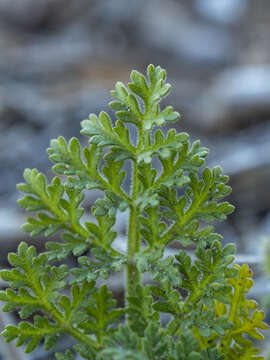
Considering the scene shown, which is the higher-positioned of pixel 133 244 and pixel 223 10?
pixel 223 10

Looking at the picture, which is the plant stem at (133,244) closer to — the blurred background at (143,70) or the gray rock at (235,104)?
the blurred background at (143,70)

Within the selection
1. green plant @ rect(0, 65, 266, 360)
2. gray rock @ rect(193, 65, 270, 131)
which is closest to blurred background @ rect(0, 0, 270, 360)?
gray rock @ rect(193, 65, 270, 131)

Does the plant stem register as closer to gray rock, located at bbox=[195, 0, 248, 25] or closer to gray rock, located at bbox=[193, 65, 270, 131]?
gray rock, located at bbox=[193, 65, 270, 131]

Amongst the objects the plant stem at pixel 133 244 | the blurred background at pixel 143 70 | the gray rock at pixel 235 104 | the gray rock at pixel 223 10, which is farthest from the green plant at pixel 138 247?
the gray rock at pixel 223 10

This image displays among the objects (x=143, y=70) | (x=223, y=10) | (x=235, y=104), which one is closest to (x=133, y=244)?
(x=235, y=104)

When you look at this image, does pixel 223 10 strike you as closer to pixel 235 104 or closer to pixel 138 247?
pixel 235 104

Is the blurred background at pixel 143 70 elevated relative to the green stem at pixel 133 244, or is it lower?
elevated
